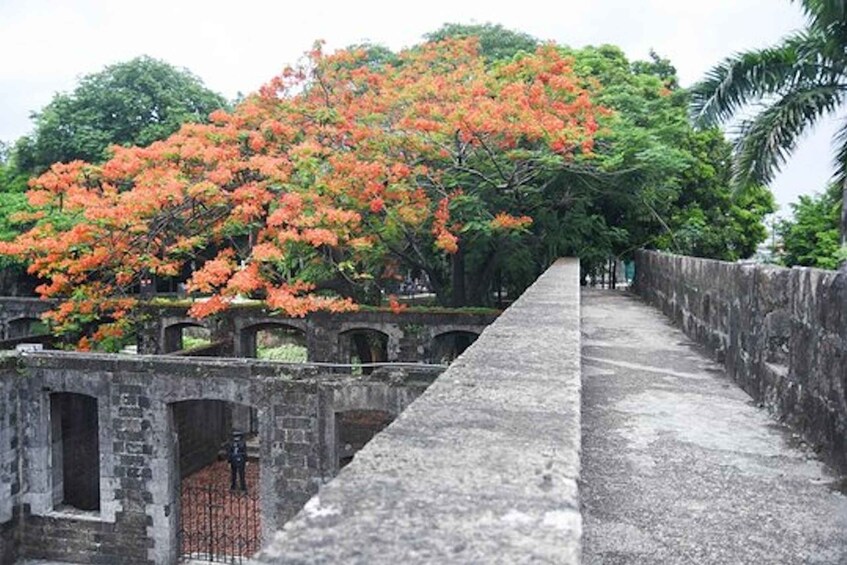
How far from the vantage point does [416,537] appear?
1.30m

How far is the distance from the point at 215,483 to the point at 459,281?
660 centimetres

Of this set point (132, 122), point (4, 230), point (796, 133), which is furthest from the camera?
point (132, 122)

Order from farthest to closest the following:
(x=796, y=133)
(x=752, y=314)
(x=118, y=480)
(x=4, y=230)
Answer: (x=4, y=230), (x=118, y=480), (x=796, y=133), (x=752, y=314)

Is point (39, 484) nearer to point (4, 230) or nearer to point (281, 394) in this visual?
point (281, 394)

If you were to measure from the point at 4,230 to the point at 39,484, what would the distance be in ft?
42.9

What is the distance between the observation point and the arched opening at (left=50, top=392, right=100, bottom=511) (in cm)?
1274

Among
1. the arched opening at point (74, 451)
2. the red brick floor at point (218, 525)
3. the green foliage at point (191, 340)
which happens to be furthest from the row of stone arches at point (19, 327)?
the red brick floor at point (218, 525)

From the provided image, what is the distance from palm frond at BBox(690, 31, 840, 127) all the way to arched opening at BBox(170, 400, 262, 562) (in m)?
9.27

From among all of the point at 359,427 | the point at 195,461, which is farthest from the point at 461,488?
the point at 195,461

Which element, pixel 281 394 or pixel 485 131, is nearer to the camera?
pixel 281 394

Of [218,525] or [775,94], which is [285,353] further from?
[775,94]

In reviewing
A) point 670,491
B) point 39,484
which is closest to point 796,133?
point 670,491

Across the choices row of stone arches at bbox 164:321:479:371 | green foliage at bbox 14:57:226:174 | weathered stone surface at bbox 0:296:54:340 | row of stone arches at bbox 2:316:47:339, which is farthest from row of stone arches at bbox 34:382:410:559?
green foliage at bbox 14:57:226:174

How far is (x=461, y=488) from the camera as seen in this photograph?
1.55m
